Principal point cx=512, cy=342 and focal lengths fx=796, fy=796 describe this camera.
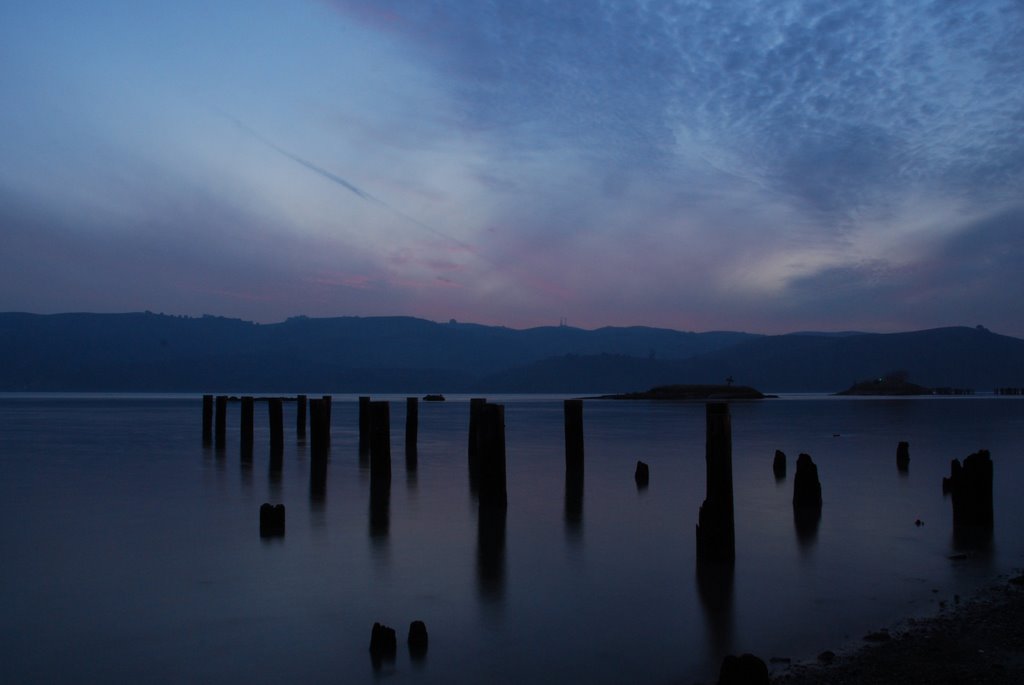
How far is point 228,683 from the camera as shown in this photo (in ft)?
26.0

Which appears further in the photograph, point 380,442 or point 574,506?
point 380,442

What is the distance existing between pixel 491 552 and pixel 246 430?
2350cm

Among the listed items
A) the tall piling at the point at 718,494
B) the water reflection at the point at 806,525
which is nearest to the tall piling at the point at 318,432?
the water reflection at the point at 806,525

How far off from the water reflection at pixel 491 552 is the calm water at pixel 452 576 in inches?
2.5

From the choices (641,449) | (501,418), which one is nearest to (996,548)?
(501,418)

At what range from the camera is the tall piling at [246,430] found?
3338cm

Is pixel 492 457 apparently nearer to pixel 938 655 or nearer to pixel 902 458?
pixel 938 655

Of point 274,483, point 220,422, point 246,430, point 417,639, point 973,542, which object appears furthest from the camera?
point 220,422

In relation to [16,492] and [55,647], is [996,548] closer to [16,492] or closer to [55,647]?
[55,647]

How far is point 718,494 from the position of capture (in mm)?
12227

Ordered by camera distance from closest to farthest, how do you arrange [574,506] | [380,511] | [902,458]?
1. [380,511]
2. [574,506]
3. [902,458]

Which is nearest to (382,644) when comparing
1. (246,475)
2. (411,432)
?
(246,475)

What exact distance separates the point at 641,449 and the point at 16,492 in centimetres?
2529

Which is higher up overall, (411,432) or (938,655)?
(411,432)
